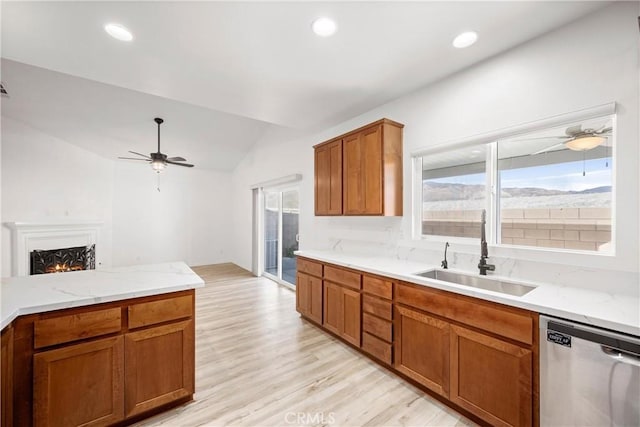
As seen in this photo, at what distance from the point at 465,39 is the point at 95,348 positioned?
335cm

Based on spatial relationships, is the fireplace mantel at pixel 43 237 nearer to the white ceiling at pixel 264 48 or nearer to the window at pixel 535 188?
the white ceiling at pixel 264 48

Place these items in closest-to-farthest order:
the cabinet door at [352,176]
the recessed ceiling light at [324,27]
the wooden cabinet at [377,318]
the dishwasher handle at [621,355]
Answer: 1. the dishwasher handle at [621,355]
2. the recessed ceiling light at [324,27]
3. the wooden cabinet at [377,318]
4. the cabinet door at [352,176]

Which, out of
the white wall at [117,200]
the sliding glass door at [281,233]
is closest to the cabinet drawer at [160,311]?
the sliding glass door at [281,233]

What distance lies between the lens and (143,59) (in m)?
2.23

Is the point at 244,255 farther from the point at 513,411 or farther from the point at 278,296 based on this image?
the point at 513,411

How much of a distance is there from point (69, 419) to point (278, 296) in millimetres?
3107

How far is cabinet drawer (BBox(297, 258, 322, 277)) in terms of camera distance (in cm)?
Answer: 317

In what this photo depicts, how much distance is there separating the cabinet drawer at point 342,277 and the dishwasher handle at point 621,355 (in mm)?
1690

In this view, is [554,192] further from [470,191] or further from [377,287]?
[377,287]

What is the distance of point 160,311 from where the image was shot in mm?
1801

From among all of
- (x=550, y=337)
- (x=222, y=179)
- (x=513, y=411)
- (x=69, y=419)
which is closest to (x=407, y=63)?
(x=550, y=337)

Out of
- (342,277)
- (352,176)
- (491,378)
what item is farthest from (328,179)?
(491,378)

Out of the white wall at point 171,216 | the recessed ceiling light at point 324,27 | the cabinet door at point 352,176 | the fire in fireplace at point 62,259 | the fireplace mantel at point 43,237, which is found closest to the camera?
the recessed ceiling light at point 324,27

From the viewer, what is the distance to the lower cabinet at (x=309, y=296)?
316 centimetres
